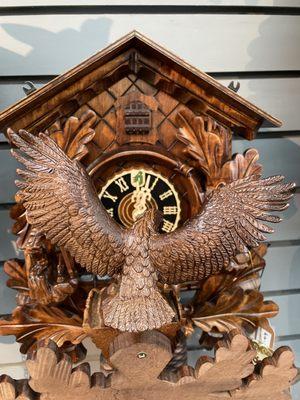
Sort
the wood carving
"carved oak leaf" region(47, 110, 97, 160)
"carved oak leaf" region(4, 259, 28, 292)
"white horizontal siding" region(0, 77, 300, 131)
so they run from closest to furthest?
the wood carving → "carved oak leaf" region(47, 110, 97, 160) → "carved oak leaf" region(4, 259, 28, 292) → "white horizontal siding" region(0, 77, 300, 131)

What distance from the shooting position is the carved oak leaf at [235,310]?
0.76 meters

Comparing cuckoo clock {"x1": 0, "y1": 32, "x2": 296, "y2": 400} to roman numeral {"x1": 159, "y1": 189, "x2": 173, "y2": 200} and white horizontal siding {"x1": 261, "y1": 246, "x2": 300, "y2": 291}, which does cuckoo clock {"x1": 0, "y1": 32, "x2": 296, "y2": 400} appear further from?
white horizontal siding {"x1": 261, "y1": 246, "x2": 300, "y2": 291}

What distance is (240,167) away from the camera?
0.70 m

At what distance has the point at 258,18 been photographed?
0.90 metres

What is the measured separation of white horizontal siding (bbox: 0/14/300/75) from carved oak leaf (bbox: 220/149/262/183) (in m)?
0.29

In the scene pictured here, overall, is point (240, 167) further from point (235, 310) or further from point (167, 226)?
point (235, 310)

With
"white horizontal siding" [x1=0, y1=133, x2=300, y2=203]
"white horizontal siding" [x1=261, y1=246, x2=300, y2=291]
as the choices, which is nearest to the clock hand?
"white horizontal siding" [x1=0, y1=133, x2=300, y2=203]

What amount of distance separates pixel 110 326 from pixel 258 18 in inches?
28.9

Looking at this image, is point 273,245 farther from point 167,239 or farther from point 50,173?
point 50,173

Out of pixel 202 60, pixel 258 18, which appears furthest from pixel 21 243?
pixel 258 18

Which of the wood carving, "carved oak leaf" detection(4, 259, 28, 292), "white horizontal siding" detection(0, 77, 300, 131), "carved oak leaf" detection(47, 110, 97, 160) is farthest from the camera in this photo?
"white horizontal siding" detection(0, 77, 300, 131)

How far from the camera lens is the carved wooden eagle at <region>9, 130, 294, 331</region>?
1.81 feet

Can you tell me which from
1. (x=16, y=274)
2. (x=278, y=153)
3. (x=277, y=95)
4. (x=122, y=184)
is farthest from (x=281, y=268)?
(x=16, y=274)

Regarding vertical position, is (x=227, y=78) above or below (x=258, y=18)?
below
